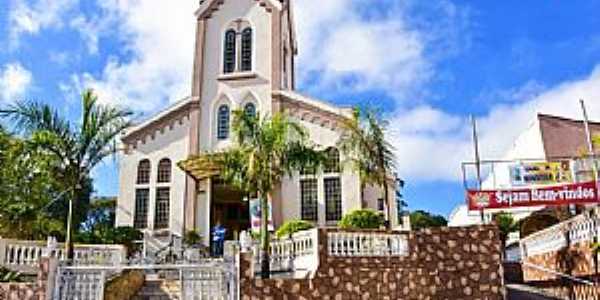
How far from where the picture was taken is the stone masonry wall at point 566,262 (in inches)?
563

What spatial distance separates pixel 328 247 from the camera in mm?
14164

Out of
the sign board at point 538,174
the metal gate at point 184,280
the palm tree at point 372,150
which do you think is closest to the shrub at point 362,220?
the palm tree at point 372,150

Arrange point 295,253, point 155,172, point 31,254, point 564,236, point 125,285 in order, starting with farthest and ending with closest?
1. point 155,172
2. point 31,254
3. point 564,236
4. point 295,253
5. point 125,285

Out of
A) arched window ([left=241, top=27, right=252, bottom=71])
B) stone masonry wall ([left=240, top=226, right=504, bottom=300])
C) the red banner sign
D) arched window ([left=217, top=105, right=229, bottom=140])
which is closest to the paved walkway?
stone masonry wall ([left=240, top=226, right=504, bottom=300])

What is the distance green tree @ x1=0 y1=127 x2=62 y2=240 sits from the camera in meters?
18.2

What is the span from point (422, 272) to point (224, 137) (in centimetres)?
1382

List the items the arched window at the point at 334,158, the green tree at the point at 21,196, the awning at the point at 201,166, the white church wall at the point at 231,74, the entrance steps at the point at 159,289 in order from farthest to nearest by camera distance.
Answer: the white church wall at the point at 231,74, the arched window at the point at 334,158, the awning at the point at 201,166, the green tree at the point at 21,196, the entrance steps at the point at 159,289

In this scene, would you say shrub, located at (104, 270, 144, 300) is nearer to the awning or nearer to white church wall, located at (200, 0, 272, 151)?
the awning

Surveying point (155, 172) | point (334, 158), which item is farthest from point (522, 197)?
point (155, 172)

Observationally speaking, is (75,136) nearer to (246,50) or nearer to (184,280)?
(184,280)

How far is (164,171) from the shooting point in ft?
84.0

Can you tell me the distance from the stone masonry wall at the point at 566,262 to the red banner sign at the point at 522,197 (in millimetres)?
1395

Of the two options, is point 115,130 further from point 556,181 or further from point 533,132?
point 533,132

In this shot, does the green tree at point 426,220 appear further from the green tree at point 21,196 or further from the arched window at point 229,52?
the green tree at point 21,196
